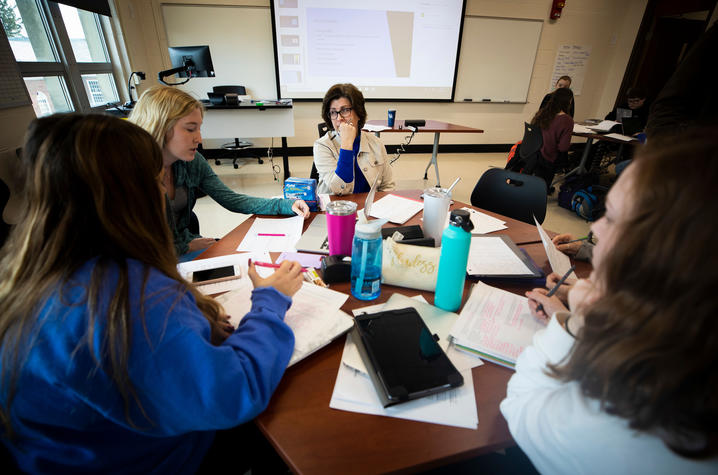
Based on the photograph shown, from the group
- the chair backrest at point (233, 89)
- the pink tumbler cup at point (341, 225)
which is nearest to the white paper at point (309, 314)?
the pink tumbler cup at point (341, 225)

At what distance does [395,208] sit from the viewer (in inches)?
59.3

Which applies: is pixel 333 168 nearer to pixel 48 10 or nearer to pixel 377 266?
pixel 377 266

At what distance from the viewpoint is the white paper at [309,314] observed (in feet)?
2.32

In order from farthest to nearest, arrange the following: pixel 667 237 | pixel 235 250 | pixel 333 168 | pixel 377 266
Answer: pixel 333 168 < pixel 235 250 < pixel 377 266 < pixel 667 237

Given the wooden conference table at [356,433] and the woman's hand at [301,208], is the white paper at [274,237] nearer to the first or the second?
the woman's hand at [301,208]

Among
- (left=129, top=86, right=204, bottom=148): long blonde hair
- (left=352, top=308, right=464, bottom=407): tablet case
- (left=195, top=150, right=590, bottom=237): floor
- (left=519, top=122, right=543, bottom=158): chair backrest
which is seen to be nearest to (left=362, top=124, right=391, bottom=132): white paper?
(left=195, top=150, right=590, bottom=237): floor

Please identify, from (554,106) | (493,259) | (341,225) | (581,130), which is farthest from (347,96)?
(581,130)

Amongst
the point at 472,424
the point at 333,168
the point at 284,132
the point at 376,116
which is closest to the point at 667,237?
the point at 472,424

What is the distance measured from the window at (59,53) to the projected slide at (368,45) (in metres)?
2.14

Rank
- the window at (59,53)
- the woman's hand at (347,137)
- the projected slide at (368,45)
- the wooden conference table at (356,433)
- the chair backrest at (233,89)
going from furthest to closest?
1. the projected slide at (368,45)
2. the chair backrest at (233,89)
3. the window at (59,53)
4. the woman's hand at (347,137)
5. the wooden conference table at (356,433)

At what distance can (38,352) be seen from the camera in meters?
0.46

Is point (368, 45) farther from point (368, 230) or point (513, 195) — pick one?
point (368, 230)

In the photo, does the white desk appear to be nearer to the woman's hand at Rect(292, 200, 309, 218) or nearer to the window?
the window

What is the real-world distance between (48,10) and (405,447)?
432 cm
